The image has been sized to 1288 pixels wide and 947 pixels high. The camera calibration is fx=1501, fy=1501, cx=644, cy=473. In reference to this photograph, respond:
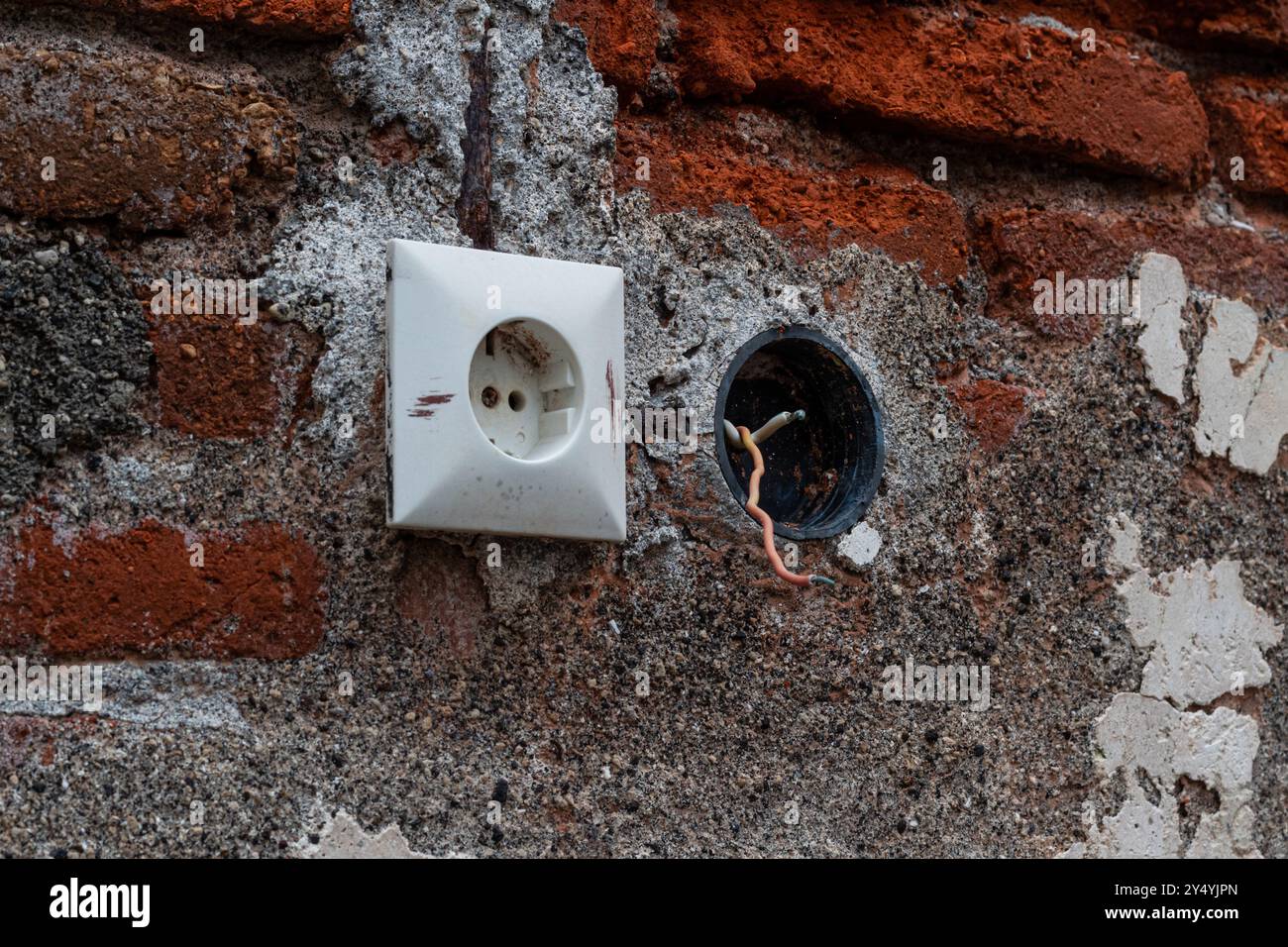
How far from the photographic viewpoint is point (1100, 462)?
4.88 feet

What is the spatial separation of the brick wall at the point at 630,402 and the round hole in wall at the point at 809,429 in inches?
1.0

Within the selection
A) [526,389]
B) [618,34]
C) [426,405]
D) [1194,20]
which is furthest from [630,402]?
[1194,20]

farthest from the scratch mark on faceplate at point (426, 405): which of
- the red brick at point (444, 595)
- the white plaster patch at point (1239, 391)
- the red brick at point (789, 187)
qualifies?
the white plaster patch at point (1239, 391)

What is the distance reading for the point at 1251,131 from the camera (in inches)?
65.6

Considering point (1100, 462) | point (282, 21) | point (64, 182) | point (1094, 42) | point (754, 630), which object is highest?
point (1094, 42)

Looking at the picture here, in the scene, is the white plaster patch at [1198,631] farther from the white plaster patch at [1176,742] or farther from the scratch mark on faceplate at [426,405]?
the scratch mark on faceplate at [426,405]

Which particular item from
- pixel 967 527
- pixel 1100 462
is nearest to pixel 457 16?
pixel 967 527

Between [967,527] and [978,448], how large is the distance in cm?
8

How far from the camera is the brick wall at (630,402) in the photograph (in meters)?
1.07

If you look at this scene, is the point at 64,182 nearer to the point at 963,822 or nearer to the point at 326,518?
the point at 326,518

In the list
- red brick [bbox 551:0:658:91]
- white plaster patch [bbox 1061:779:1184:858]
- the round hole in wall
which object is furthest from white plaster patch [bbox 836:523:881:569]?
red brick [bbox 551:0:658:91]

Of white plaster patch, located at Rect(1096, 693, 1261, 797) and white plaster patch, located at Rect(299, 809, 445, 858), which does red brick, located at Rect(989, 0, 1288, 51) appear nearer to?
white plaster patch, located at Rect(1096, 693, 1261, 797)

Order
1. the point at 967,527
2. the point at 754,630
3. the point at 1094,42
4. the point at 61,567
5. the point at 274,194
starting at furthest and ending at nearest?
the point at 1094,42 < the point at 967,527 < the point at 754,630 < the point at 274,194 < the point at 61,567

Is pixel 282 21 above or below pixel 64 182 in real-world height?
above
